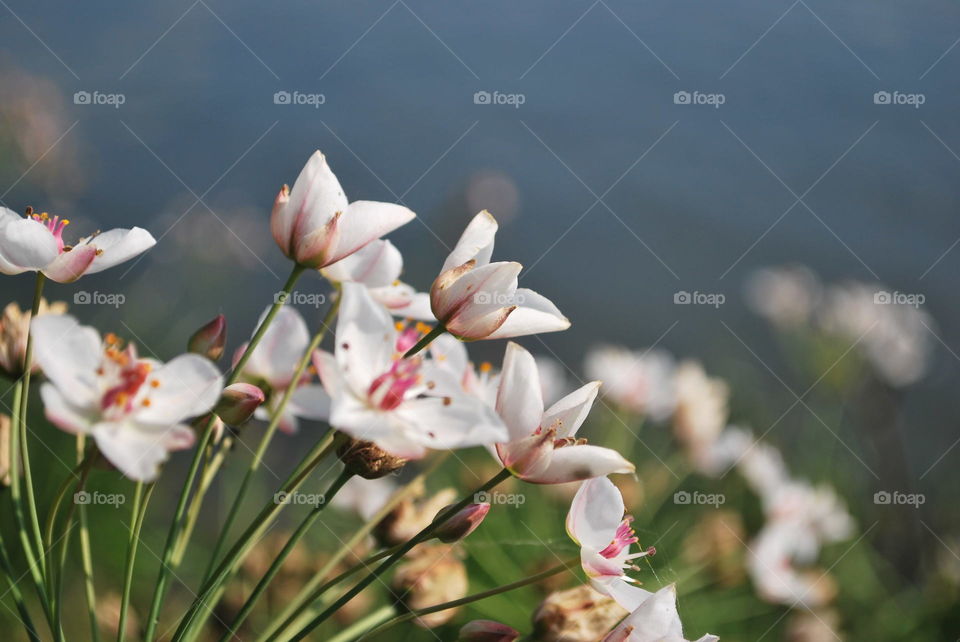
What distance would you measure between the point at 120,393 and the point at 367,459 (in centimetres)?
9

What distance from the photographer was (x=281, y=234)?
39cm

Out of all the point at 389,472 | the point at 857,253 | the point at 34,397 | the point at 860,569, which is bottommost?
the point at 860,569

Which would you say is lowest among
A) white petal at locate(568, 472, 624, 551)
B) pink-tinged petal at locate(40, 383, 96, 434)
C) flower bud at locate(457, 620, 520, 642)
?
flower bud at locate(457, 620, 520, 642)

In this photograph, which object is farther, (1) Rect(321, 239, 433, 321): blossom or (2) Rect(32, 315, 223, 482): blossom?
(1) Rect(321, 239, 433, 321): blossom

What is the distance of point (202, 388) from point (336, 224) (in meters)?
0.11

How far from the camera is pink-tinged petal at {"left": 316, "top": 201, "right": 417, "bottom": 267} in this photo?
38cm

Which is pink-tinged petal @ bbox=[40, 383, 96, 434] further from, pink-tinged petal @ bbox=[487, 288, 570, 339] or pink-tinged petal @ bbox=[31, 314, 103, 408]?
pink-tinged petal @ bbox=[487, 288, 570, 339]

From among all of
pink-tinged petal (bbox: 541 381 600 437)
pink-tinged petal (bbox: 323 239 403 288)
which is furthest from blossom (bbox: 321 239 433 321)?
pink-tinged petal (bbox: 541 381 600 437)

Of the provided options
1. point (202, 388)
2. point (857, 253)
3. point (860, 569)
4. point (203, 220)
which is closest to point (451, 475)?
point (860, 569)

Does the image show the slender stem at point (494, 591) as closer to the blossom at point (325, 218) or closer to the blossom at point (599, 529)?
the blossom at point (599, 529)

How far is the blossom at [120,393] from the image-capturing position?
0.93ft

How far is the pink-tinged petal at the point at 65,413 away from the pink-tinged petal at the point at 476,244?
0.16 metres

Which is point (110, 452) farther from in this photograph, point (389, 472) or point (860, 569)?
point (860, 569)

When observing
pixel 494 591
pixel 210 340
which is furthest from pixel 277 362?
pixel 494 591
